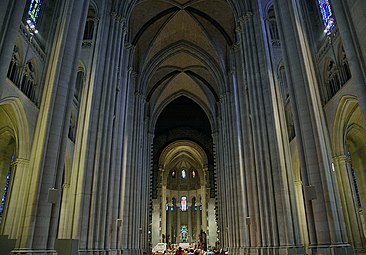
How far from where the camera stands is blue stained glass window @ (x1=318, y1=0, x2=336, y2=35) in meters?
13.2

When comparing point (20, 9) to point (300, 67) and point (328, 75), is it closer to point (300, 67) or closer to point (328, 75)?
point (300, 67)

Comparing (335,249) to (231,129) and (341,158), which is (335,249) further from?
(231,129)

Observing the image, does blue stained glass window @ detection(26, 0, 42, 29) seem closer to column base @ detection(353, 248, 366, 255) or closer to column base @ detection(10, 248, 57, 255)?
column base @ detection(10, 248, 57, 255)

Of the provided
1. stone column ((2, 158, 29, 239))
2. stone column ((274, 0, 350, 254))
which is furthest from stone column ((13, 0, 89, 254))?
stone column ((274, 0, 350, 254))

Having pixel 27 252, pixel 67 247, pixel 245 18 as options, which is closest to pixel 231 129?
pixel 245 18

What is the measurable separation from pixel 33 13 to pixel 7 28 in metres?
7.62

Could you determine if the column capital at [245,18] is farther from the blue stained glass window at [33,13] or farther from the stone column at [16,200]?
the stone column at [16,200]

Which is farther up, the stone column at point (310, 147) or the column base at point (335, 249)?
the stone column at point (310, 147)

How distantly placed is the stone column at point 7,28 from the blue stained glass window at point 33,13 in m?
6.27

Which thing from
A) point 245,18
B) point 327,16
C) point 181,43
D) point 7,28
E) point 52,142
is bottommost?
point 52,142

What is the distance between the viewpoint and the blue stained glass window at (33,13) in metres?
13.6

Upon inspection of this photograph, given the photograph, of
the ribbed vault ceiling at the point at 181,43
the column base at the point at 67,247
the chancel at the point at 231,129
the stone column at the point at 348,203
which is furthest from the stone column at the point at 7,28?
the ribbed vault ceiling at the point at 181,43

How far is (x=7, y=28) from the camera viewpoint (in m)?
7.58

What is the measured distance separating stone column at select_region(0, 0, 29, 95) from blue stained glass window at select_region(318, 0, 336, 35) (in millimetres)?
12139
